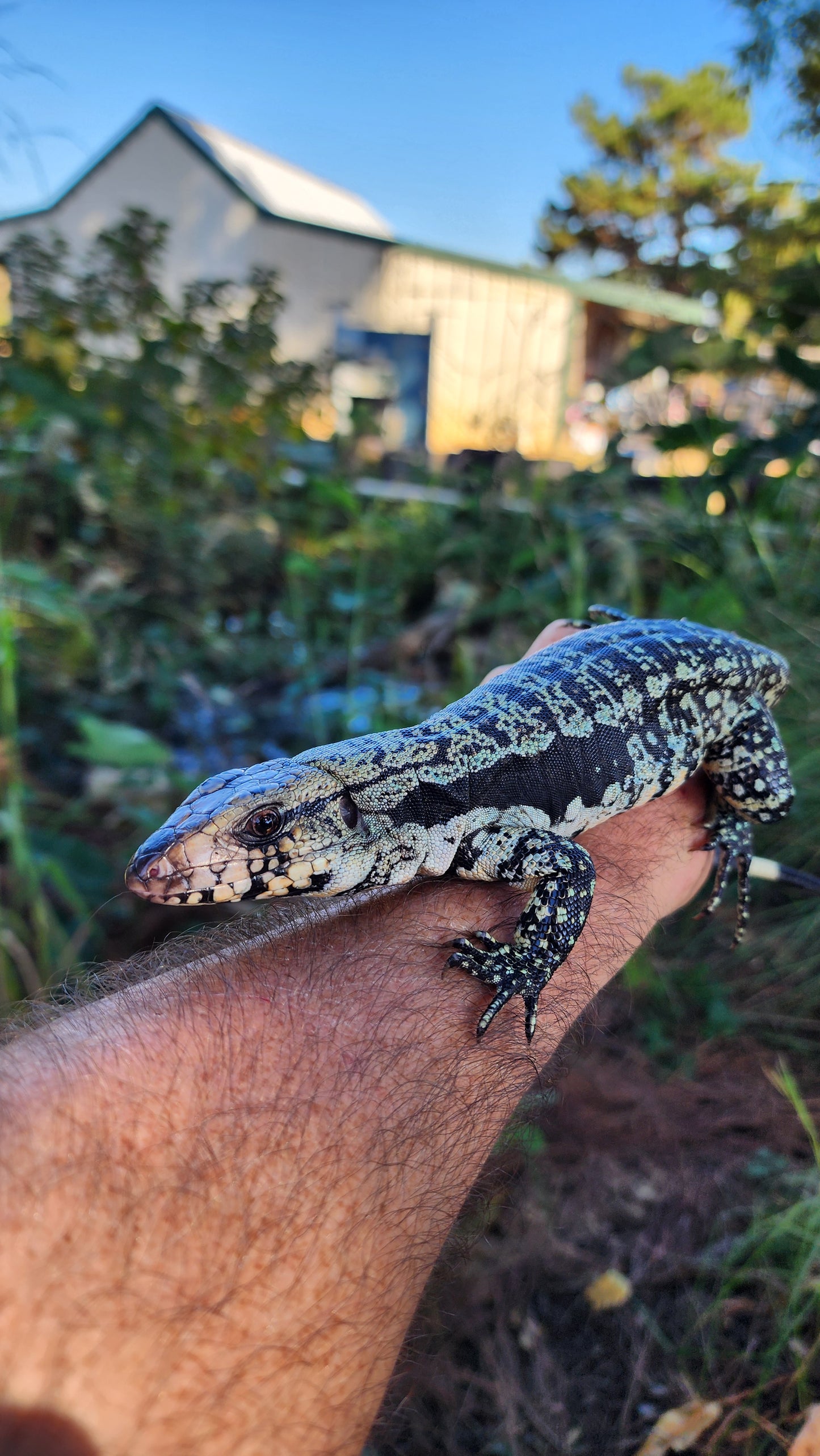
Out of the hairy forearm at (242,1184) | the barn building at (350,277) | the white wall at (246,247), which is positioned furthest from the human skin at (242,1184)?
the white wall at (246,247)

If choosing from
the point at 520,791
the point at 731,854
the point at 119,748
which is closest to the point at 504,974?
the point at 520,791

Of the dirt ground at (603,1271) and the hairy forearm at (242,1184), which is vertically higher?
the hairy forearm at (242,1184)

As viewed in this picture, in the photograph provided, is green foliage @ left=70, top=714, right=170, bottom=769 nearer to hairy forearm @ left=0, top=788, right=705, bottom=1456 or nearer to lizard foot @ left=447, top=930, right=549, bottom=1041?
hairy forearm @ left=0, top=788, right=705, bottom=1456

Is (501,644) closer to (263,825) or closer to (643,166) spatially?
(263,825)

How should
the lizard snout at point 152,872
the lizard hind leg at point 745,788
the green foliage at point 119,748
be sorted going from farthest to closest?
the green foliage at point 119,748, the lizard hind leg at point 745,788, the lizard snout at point 152,872

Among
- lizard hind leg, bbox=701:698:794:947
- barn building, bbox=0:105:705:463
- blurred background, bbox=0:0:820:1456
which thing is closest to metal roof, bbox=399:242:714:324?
barn building, bbox=0:105:705:463

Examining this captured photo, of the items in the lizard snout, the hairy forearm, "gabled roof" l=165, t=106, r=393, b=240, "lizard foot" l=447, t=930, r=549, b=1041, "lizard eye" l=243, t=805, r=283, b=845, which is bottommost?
the hairy forearm

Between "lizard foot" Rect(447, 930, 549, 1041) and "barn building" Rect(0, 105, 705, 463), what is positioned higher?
"barn building" Rect(0, 105, 705, 463)

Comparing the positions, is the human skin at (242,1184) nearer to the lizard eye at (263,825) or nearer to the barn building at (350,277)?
the lizard eye at (263,825)
